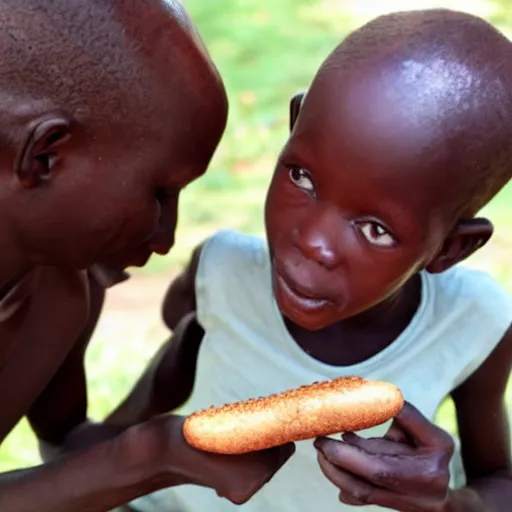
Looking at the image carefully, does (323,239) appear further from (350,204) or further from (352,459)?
(352,459)

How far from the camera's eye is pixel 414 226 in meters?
1.01

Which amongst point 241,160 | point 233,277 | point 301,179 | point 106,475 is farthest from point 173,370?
point 241,160

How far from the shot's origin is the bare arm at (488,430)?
1.26 metres

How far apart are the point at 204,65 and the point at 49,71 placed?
0.16m

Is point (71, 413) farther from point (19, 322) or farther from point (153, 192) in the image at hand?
point (153, 192)

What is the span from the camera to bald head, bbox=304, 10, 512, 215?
3.14ft

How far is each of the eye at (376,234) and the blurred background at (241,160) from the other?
86 cm

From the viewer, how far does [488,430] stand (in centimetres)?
131

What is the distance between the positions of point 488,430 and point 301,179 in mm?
490

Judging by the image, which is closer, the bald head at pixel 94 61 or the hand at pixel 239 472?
the bald head at pixel 94 61

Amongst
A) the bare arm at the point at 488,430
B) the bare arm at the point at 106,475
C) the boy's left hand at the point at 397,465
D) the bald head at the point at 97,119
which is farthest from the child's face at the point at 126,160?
the bare arm at the point at 488,430

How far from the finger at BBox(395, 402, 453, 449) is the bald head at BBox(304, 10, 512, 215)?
0.23 m

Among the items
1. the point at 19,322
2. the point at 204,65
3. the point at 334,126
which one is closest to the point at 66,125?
the point at 204,65

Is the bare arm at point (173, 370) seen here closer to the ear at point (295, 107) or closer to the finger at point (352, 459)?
the ear at point (295, 107)
